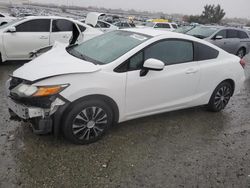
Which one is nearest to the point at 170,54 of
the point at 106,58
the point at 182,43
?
the point at 182,43

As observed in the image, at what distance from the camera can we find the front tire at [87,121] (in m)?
3.16

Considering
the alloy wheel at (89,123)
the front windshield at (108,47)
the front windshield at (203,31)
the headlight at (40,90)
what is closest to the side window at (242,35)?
the front windshield at (203,31)

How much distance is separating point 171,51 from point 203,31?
8.08 m

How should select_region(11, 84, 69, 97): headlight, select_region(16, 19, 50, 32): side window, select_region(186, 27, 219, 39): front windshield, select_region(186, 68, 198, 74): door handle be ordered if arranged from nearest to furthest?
select_region(11, 84, 69, 97): headlight → select_region(186, 68, 198, 74): door handle → select_region(16, 19, 50, 32): side window → select_region(186, 27, 219, 39): front windshield

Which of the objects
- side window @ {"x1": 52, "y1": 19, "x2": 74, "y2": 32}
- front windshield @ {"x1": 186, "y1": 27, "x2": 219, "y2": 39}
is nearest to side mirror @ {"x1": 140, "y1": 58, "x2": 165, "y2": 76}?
side window @ {"x1": 52, "y1": 19, "x2": 74, "y2": 32}

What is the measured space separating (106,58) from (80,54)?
558 mm

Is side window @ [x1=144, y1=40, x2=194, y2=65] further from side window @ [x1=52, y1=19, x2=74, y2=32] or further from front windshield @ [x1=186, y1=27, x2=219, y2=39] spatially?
front windshield @ [x1=186, y1=27, x2=219, y2=39]

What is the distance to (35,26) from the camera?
745 cm

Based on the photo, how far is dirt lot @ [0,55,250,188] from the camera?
2826mm

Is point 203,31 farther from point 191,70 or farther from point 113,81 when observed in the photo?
point 113,81

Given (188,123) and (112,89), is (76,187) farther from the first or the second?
(188,123)

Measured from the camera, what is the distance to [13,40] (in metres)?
7.04

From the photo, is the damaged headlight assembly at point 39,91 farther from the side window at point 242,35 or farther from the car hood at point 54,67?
the side window at point 242,35

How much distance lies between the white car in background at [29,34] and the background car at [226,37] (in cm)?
531
